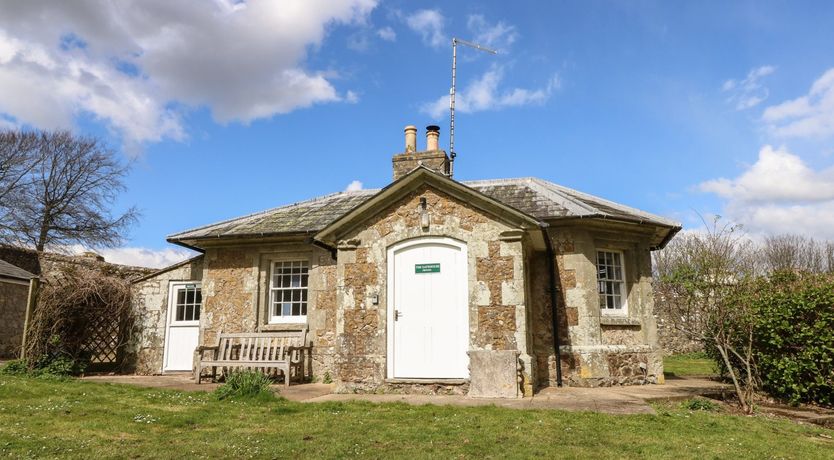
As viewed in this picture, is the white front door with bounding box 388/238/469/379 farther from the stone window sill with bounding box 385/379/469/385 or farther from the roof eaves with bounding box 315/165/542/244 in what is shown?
the roof eaves with bounding box 315/165/542/244

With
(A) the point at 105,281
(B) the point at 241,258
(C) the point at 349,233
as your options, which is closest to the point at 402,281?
(C) the point at 349,233

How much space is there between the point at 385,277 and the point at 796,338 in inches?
262

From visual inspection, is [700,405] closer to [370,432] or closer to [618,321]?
[618,321]

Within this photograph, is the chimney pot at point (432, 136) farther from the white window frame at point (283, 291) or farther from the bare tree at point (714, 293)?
the bare tree at point (714, 293)

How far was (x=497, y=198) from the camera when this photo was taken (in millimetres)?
11664

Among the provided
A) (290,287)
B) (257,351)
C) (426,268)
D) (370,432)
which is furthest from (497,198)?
(370,432)

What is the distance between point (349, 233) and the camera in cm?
978

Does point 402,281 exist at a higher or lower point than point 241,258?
lower

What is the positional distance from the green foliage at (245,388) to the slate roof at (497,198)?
403 centimetres

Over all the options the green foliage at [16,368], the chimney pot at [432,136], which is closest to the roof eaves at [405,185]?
the chimney pot at [432,136]

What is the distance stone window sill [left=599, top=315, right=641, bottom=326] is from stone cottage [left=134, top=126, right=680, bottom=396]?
0.03m

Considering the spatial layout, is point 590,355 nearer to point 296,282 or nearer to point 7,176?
point 296,282

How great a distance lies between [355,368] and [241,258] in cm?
513

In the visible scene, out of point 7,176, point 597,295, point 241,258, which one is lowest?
point 597,295
